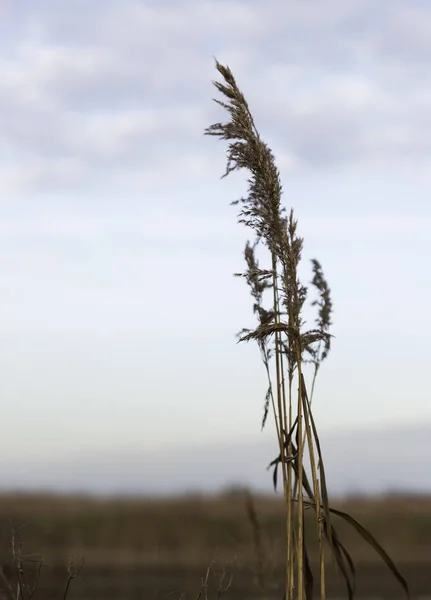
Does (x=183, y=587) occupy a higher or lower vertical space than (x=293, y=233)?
lower

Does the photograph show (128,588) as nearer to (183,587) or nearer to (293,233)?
(183,587)

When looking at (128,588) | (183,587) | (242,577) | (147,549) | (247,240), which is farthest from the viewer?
(147,549)

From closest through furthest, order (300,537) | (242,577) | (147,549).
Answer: (300,537) → (242,577) → (147,549)

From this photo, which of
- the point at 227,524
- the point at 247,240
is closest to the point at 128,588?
the point at 227,524

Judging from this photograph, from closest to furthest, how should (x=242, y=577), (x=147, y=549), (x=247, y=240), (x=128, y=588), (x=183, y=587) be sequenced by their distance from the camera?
(x=247, y=240), (x=183, y=587), (x=128, y=588), (x=242, y=577), (x=147, y=549)

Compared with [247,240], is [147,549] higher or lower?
lower

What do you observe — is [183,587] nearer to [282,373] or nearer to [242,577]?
[242,577]

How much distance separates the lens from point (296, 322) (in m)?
2.93

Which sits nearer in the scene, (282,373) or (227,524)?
(282,373)

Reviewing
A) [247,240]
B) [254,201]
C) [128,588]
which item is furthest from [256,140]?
[128,588]

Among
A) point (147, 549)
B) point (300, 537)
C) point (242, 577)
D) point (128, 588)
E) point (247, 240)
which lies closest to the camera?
point (300, 537)

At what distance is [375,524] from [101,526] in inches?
204

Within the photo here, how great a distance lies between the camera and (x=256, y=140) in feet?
9.48

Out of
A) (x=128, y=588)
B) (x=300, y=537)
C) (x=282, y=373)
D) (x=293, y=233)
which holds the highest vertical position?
(x=293, y=233)
